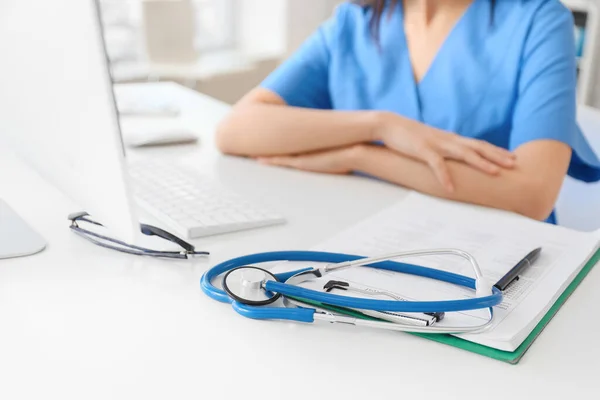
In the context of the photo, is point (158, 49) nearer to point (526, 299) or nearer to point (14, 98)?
point (14, 98)

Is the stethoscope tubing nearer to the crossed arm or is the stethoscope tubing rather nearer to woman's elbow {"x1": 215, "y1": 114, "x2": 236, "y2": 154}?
the crossed arm

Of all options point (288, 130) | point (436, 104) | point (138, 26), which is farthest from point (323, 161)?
point (138, 26)

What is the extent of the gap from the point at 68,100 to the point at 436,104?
808 millimetres

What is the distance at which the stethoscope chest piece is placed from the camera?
0.64 metres

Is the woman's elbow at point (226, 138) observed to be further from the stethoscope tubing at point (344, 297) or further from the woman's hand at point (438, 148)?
the stethoscope tubing at point (344, 297)

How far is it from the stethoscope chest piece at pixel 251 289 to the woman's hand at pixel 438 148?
41 centimetres

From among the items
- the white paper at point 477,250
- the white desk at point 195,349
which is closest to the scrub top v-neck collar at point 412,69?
the white paper at point 477,250

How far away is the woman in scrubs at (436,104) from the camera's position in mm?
1002

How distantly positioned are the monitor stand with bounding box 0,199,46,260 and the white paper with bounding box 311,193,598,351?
1.11ft

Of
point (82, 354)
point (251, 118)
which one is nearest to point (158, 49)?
point (251, 118)

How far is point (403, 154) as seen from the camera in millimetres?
1055

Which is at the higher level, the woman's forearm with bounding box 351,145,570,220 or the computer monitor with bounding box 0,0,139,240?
the computer monitor with bounding box 0,0,139,240

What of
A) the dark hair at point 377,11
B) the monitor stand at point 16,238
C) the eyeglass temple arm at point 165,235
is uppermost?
the dark hair at point 377,11

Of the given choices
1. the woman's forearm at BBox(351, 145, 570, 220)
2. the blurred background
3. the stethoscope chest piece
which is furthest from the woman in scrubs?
the blurred background
